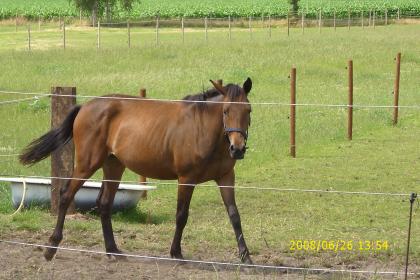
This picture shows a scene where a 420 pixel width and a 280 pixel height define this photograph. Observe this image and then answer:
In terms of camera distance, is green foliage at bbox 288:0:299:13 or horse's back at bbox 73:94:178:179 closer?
horse's back at bbox 73:94:178:179

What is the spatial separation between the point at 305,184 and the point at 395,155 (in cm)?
332

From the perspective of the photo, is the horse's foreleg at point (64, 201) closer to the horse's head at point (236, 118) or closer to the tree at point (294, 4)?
the horse's head at point (236, 118)

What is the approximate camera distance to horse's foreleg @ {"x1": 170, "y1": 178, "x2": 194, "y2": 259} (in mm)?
8789

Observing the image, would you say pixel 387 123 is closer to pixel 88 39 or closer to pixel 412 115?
pixel 412 115

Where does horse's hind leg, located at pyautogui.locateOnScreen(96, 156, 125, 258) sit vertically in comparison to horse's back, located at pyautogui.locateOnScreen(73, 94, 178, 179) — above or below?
below

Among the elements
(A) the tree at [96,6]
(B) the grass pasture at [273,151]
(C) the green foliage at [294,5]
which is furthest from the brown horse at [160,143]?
(C) the green foliage at [294,5]

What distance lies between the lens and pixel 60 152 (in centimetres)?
1081

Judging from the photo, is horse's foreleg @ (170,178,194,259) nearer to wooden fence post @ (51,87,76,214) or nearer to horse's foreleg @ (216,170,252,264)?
horse's foreleg @ (216,170,252,264)

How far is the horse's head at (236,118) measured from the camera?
8164 mm

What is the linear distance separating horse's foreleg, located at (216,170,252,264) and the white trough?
2157 mm

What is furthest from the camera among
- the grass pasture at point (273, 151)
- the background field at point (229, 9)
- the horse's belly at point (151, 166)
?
the background field at point (229, 9)

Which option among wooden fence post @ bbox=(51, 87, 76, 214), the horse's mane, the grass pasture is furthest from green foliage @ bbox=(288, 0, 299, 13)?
the horse's mane

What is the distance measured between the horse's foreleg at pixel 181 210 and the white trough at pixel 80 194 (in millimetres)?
1967

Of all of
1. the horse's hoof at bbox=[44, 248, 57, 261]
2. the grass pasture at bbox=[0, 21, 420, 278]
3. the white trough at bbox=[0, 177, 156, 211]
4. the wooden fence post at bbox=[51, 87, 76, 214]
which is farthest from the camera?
the white trough at bbox=[0, 177, 156, 211]
